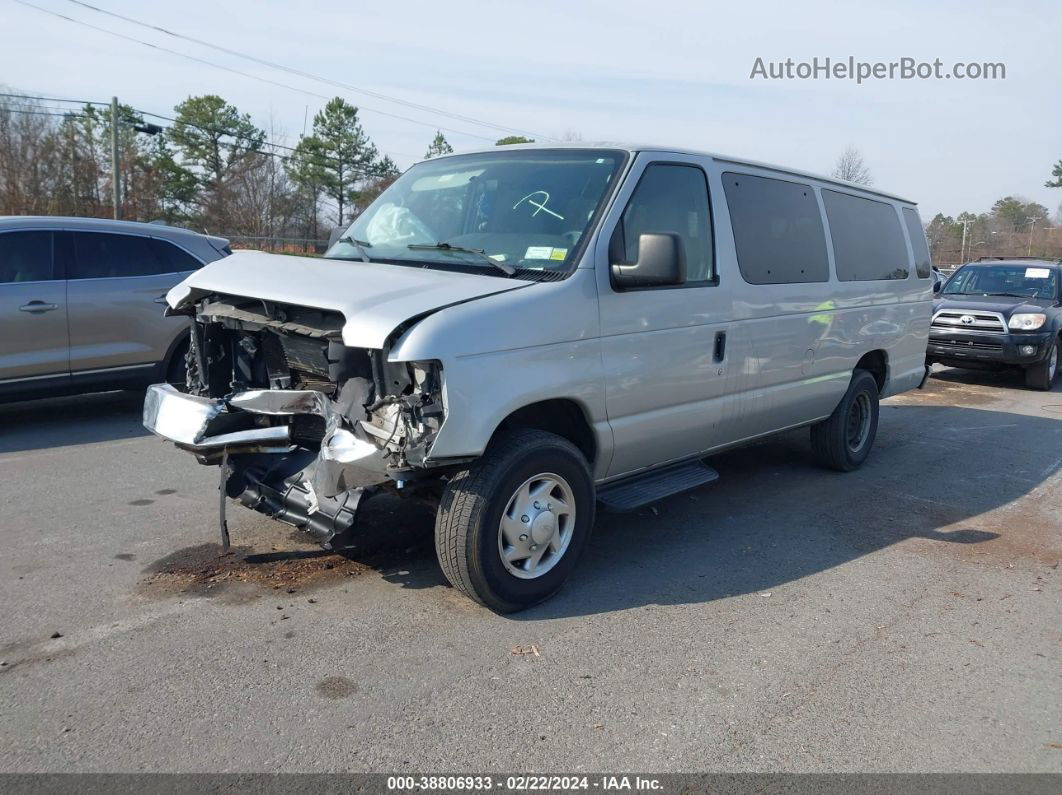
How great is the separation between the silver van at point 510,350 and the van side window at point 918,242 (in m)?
2.33

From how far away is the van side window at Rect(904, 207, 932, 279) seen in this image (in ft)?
25.4

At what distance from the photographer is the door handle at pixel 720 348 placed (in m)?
5.08

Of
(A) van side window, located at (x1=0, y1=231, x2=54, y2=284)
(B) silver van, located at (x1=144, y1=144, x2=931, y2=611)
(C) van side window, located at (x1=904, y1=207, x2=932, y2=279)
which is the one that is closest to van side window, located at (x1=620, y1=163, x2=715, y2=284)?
(B) silver van, located at (x1=144, y1=144, x2=931, y2=611)

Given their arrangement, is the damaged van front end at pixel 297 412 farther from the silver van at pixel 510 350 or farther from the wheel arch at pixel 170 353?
the wheel arch at pixel 170 353

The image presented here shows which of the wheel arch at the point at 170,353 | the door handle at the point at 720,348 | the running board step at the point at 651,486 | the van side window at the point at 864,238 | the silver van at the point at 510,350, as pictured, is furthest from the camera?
the wheel arch at the point at 170,353

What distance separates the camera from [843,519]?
5.88m

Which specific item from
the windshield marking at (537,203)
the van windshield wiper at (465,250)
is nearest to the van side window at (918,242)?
the windshield marking at (537,203)

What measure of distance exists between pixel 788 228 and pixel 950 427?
4606mm

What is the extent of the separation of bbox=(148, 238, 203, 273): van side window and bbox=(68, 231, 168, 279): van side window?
1.7 inches

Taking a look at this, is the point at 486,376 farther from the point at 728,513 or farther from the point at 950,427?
the point at 950,427

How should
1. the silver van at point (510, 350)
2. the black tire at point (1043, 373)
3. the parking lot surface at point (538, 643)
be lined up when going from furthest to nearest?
the black tire at point (1043, 373), the silver van at point (510, 350), the parking lot surface at point (538, 643)

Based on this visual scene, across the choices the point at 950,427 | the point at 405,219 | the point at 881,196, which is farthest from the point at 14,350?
the point at 950,427

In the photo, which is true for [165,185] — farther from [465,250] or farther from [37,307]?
[465,250]

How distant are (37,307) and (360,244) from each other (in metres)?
3.80
